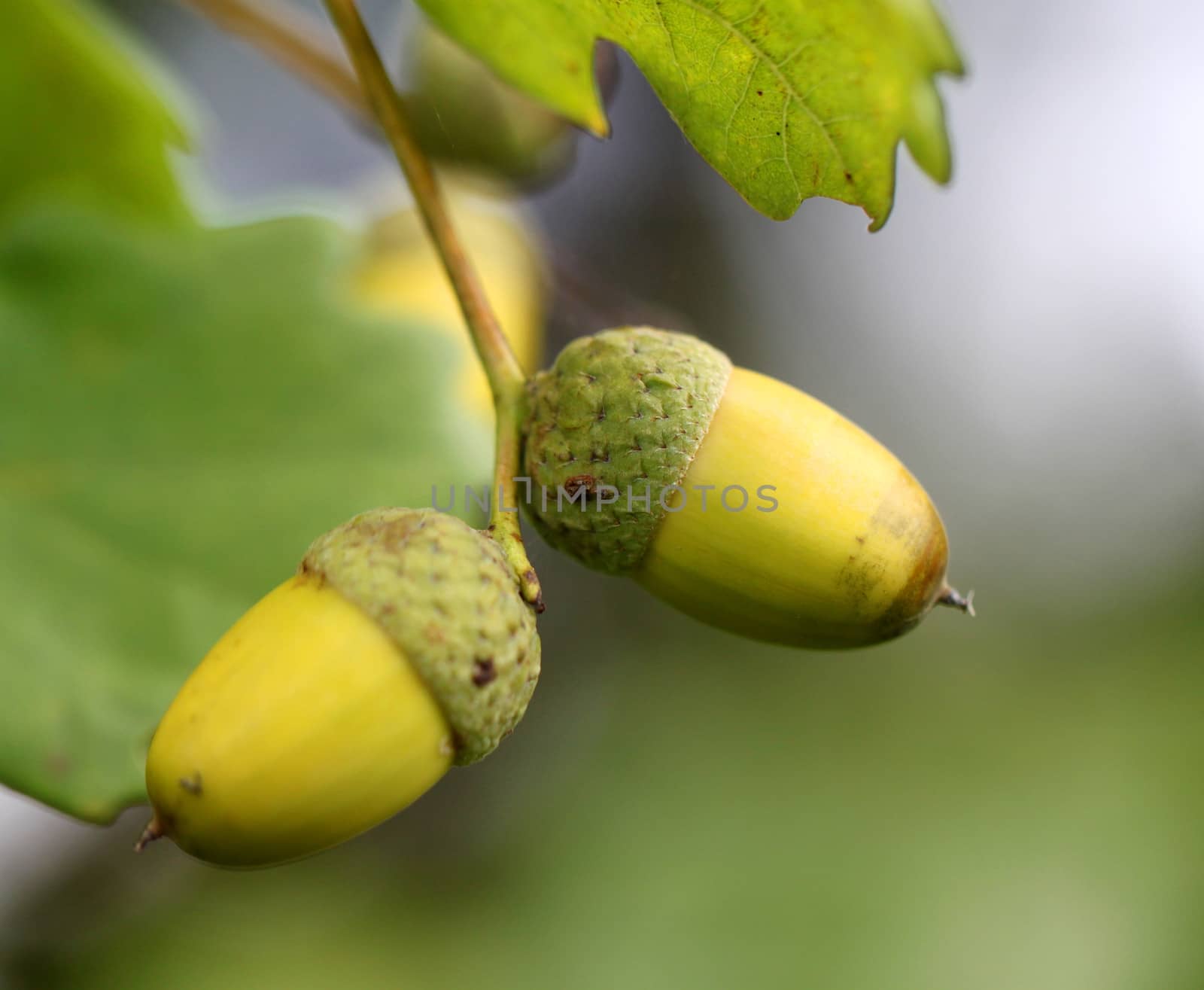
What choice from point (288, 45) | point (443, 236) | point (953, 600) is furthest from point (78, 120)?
point (953, 600)

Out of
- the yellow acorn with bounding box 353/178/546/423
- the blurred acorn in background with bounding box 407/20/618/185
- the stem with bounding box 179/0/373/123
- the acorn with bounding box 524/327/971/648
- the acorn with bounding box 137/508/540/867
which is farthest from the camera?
the blurred acorn in background with bounding box 407/20/618/185

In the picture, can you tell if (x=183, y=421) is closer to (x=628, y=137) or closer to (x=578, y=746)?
(x=628, y=137)

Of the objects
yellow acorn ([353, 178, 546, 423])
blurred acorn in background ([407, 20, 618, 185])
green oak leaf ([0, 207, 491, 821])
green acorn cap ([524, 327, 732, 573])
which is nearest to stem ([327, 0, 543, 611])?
green acorn cap ([524, 327, 732, 573])

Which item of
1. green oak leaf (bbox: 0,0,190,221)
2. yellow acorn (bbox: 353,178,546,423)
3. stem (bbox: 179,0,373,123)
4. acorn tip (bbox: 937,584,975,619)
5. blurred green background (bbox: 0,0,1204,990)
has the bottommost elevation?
blurred green background (bbox: 0,0,1204,990)

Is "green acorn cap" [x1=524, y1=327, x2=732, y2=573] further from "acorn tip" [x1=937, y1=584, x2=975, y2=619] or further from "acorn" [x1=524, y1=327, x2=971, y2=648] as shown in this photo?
"acorn tip" [x1=937, y1=584, x2=975, y2=619]

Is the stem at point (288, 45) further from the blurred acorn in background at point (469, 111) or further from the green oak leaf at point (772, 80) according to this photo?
the green oak leaf at point (772, 80)

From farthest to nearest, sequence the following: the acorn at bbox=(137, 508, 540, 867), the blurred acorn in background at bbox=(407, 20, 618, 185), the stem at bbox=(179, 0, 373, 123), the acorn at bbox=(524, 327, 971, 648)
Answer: the blurred acorn in background at bbox=(407, 20, 618, 185), the stem at bbox=(179, 0, 373, 123), the acorn at bbox=(524, 327, 971, 648), the acorn at bbox=(137, 508, 540, 867)

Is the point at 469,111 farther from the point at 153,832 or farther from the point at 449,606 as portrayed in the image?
the point at 153,832
